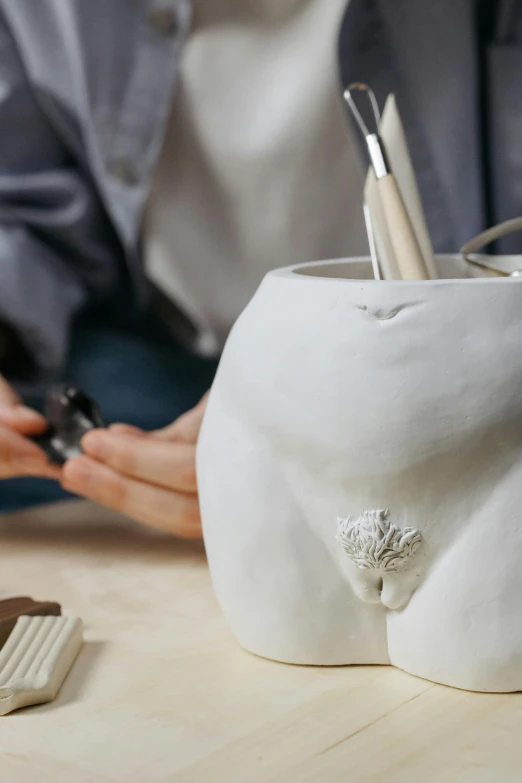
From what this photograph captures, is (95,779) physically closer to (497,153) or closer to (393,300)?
(393,300)

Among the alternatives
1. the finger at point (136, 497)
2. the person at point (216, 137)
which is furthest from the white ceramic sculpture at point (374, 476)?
the person at point (216, 137)

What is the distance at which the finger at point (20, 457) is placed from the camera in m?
0.56

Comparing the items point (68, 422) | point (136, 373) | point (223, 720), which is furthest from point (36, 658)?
point (136, 373)

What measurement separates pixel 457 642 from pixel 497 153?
40 centimetres

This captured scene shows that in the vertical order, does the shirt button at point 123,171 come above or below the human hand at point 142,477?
above

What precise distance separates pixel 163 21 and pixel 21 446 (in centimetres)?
31

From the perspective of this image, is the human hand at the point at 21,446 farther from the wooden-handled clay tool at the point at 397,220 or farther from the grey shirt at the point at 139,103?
the wooden-handled clay tool at the point at 397,220

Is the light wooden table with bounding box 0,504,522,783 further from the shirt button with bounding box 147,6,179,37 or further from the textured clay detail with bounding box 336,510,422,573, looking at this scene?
the shirt button with bounding box 147,6,179,37

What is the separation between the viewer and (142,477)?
52cm

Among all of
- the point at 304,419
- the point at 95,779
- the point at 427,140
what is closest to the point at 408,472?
the point at 304,419

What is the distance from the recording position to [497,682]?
378 millimetres

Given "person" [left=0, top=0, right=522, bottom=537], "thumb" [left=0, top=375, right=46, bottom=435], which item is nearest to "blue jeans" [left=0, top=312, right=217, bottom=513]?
"person" [left=0, top=0, right=522, bottom=537]

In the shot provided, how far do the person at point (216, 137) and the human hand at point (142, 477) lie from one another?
10cm

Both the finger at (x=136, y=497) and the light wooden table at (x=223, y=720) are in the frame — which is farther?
the finger at (x=136, y=497)
